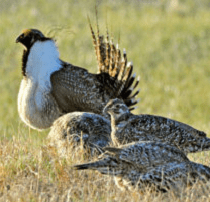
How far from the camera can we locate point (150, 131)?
6398 mm

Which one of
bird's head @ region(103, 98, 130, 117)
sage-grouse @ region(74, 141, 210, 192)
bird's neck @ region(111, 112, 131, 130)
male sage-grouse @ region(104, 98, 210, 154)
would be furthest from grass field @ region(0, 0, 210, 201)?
bird's head @ region(103, 98, 130, 117)

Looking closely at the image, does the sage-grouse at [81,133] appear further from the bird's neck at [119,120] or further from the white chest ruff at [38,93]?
the white chest ruff at [38,93]

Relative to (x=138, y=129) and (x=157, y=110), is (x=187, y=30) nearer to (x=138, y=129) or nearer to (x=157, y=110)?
(x=157, y=110)

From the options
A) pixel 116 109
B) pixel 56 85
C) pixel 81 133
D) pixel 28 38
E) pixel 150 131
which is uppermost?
pixel 28 38

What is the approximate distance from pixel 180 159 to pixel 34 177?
4.46ft

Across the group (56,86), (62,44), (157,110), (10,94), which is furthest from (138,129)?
(62,44)

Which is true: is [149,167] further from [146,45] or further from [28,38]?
[146,45]

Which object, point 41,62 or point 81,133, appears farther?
point 41,62

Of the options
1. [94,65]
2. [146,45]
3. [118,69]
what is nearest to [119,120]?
[118,69]

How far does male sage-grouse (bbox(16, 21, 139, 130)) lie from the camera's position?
830 cm

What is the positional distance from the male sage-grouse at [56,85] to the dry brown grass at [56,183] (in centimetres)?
230

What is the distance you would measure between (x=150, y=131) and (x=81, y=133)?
839 mm

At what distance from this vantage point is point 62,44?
18266 mm

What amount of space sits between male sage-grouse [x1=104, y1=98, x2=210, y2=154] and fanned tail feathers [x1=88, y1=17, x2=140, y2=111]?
81.2 inches
